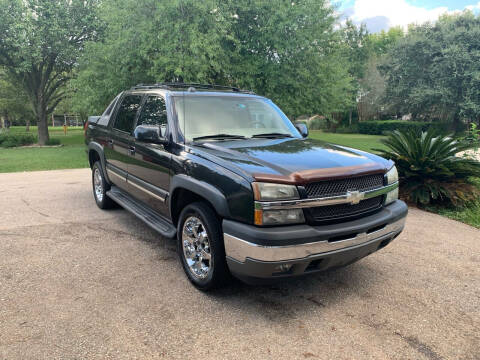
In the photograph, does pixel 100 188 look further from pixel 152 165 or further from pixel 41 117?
pixel 41 117

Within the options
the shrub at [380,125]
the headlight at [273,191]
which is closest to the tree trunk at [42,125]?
the headlight at [273,191]

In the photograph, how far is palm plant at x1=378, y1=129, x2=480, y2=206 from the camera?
635 centimetres

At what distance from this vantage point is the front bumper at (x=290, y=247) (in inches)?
100

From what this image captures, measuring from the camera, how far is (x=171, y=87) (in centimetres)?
436

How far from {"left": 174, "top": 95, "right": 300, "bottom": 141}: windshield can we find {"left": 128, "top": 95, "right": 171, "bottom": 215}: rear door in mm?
268

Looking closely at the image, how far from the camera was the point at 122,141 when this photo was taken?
481 cm

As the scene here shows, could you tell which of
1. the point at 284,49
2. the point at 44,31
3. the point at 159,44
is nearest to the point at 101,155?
the point at 159,44

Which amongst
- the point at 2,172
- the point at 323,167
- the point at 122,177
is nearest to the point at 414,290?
the point at 323,167

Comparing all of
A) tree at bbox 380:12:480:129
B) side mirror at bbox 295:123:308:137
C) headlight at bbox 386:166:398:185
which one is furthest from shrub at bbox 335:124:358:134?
headlight at bbox 386:166:398:185

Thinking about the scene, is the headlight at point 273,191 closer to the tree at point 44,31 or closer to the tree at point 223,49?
the tree at point 223,49

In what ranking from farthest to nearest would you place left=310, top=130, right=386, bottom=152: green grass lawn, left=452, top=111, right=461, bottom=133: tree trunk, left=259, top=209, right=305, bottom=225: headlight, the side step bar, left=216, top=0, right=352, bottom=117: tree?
left=452, top=111, right=461, bottom=133: tree trunk, left=310, top=130, right=386, bottom=152: green grass lawn, left=216, top=0, right=352, bottom=117: tree, the side step bar, left=259, top=209, right=305, bottom=225: headlight

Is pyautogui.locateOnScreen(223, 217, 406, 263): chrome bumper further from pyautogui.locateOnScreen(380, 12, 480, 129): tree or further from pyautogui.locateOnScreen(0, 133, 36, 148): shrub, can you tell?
pyautogui.locateOnScreen(380, 12, 480, 129): tree

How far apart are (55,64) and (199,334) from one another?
23716mm

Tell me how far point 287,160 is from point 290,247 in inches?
30.7
